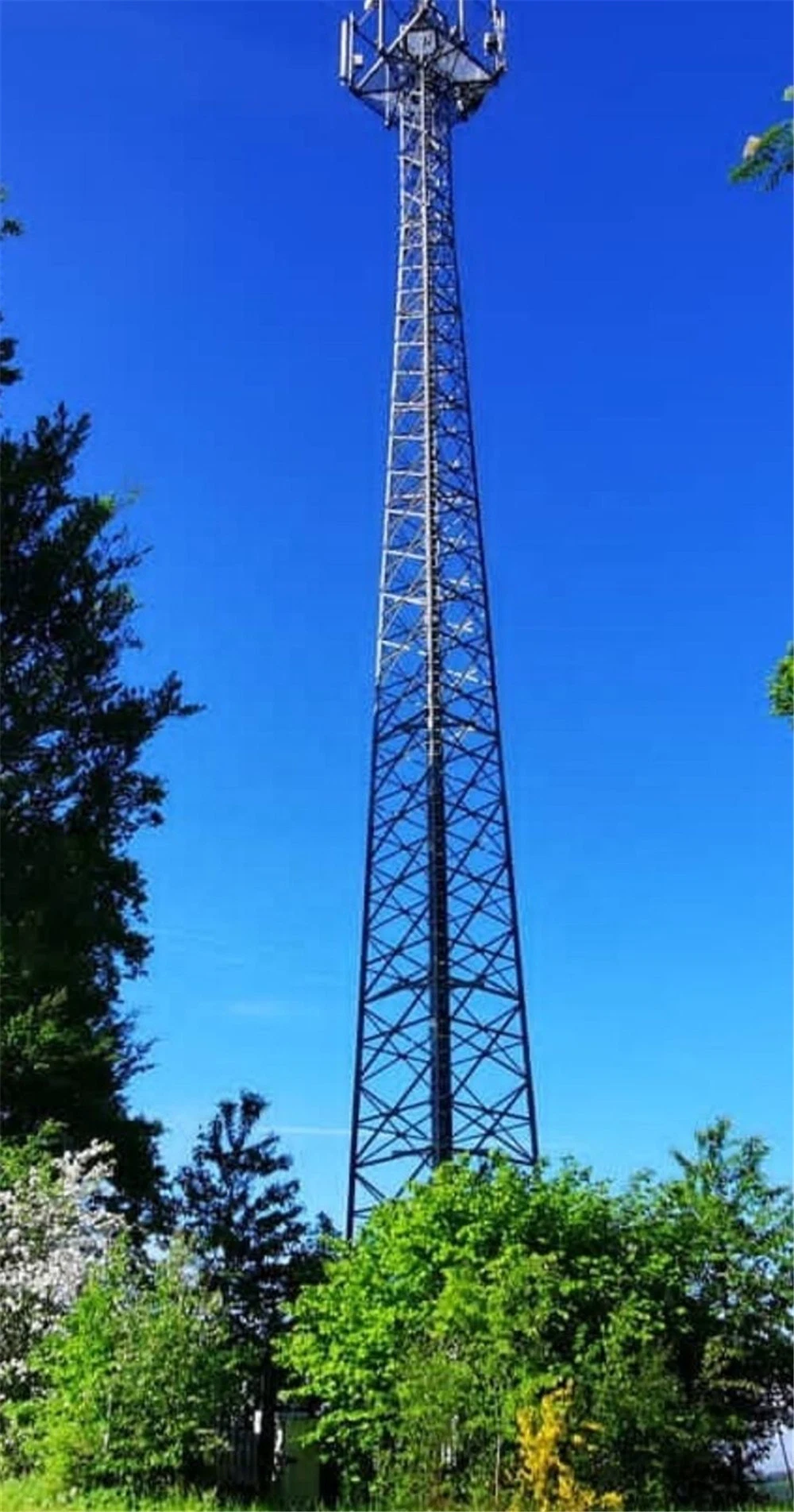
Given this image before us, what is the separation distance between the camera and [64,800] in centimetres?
1390

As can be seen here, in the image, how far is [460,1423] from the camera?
7.35 m

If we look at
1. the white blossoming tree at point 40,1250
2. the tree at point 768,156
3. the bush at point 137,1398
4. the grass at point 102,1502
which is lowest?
the grass at point 102,1502

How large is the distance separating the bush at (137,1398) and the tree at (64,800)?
4.79 metres

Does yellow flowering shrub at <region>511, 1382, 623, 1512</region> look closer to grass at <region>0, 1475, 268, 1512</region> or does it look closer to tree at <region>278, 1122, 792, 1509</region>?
tree at <region>278, 1122, 792, 1509</region>

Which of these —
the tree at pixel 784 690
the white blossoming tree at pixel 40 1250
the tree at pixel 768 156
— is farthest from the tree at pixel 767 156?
the white blossoming tree at pixel 40 1250

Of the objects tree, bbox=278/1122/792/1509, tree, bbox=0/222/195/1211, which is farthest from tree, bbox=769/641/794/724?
tree, bbox=0/222/195/1211

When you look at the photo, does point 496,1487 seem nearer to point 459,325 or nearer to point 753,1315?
point 753,1315

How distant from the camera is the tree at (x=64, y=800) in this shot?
13.0 m

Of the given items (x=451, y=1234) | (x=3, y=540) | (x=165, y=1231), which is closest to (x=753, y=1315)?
(x=451, y=1234)

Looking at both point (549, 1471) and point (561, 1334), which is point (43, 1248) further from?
point (549, 1471)

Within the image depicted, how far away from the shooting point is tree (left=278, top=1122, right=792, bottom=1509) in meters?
7.36

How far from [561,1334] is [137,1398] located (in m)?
2.61

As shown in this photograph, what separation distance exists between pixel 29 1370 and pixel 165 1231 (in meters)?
4.21

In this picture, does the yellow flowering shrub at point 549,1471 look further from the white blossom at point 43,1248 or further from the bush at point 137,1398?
the white blossom at point 43,1248
